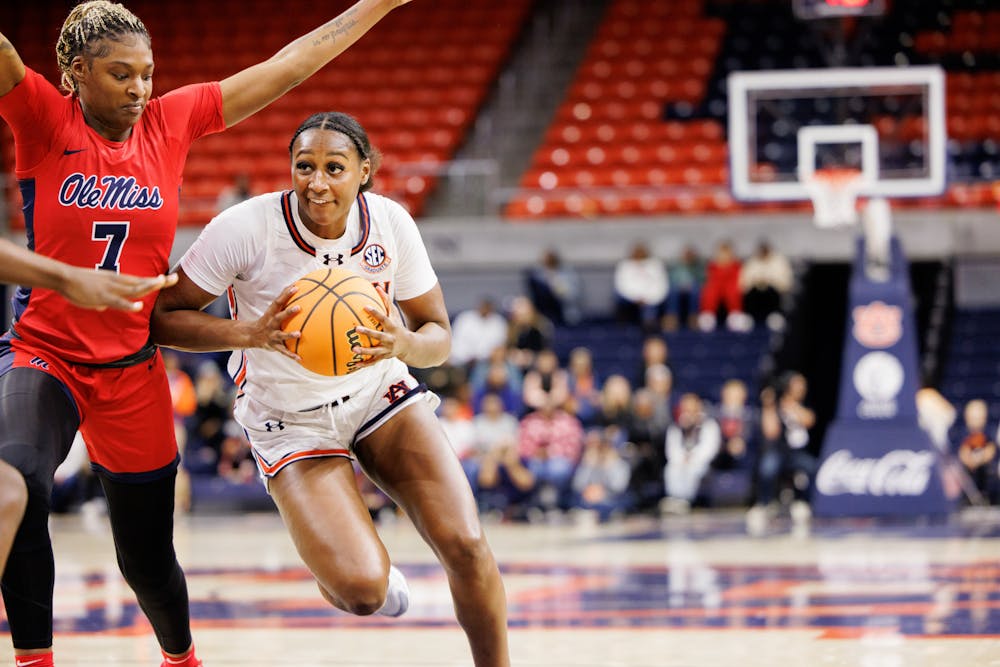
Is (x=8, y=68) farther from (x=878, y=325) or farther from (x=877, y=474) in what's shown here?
(x=878, y=325)

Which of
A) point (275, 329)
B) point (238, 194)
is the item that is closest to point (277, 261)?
point (275, 329)

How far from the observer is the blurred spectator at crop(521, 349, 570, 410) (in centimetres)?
1470

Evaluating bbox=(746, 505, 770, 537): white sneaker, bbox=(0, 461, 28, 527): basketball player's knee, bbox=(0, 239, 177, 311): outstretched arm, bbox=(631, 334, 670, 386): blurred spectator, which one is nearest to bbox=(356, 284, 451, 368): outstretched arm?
Answer: bbox=(0, 239, 177, 311): outstretched arm

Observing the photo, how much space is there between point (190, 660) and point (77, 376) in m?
1.23

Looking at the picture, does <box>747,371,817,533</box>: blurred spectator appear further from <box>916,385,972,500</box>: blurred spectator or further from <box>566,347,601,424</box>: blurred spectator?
<box>566,347,601,424</box>: blurred spectator

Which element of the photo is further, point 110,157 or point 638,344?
point 638,344

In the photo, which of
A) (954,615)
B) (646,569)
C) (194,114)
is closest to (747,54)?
(646,569)

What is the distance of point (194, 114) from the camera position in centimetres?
500

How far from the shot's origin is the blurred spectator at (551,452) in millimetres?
14461

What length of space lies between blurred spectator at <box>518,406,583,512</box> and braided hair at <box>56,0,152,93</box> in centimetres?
1009

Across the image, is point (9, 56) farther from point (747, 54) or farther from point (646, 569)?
point (747, 54)

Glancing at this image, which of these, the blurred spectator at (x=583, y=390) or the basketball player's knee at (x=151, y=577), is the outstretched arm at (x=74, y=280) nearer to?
the basketball player's knee at (x=151, y=577)

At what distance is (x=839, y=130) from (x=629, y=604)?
8.33 meters

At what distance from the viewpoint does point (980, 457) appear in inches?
564
